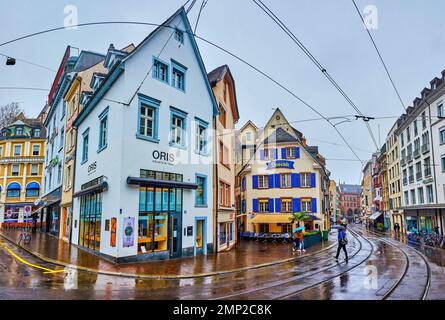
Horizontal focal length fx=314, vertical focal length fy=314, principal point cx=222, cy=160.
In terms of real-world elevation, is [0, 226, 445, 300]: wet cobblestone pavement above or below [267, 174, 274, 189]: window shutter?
below

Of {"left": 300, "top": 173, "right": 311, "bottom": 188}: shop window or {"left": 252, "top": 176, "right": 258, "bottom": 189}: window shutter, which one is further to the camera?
{"left": 252, "top": 176, "right": 258, "bottom": 189}: window shutter

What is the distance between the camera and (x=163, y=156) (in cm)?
1644

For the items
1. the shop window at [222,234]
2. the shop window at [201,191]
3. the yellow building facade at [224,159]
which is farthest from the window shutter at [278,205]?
the shop window at [201,191]

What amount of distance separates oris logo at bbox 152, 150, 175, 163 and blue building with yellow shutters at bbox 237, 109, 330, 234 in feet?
60.8

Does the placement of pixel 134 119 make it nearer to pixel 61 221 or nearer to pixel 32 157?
pixel 61 221

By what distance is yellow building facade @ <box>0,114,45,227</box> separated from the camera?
45.1 m

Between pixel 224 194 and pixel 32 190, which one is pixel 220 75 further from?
pixel 32 190

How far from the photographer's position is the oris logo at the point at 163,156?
1605 centimetres

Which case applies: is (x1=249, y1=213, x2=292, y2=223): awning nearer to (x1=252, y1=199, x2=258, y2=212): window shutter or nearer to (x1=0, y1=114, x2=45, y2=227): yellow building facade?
(x1=252, y1=199, x2=258, y2=212): window shutter

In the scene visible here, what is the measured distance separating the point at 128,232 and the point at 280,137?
2531cm

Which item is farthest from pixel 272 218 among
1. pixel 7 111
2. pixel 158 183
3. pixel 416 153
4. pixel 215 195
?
pixel 7 111

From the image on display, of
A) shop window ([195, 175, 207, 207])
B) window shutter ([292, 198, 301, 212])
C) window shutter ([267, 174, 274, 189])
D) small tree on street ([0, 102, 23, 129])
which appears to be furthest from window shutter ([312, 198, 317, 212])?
small tree on street ([0, 102, 23, 129])

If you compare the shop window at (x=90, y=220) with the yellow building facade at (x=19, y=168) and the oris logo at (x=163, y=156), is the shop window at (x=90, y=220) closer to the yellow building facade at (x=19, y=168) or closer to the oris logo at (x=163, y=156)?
the oris logo at (x=163, y=156)
